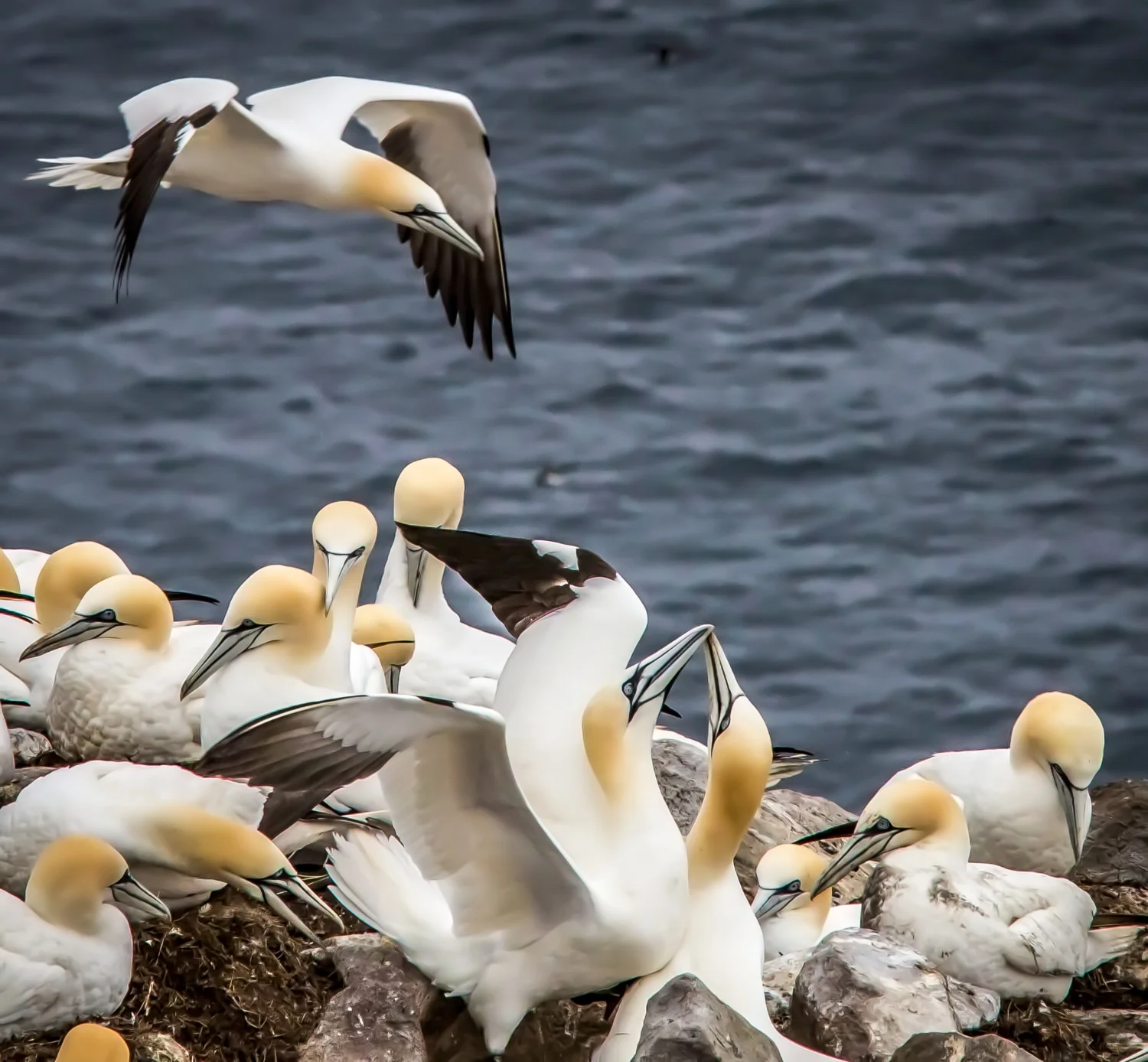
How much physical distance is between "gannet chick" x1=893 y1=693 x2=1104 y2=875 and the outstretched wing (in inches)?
104

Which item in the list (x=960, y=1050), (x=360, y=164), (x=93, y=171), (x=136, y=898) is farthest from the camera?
(x=360, y=164)

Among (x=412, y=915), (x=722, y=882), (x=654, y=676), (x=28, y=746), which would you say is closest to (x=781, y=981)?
(x=722, y=882)

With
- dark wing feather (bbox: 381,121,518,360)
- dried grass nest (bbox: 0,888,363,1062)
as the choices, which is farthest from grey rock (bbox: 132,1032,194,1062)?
dark wing feather (bbox: 381,121,518,360)

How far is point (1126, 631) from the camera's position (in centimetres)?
1293

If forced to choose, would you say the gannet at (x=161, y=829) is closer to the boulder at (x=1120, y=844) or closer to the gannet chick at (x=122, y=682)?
the gannet chick at (x=122, y=682)

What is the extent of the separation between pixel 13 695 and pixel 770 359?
A: 8299 millimetres

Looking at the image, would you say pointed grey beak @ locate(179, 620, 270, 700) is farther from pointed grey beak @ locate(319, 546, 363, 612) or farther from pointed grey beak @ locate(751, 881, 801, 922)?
pointed grey beak @ locate(751, 881, 801, 922)

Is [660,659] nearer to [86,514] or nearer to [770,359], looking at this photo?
[86,514]

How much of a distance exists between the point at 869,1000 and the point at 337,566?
2.65 metres

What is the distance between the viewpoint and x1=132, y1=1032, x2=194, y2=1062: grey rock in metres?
5.24

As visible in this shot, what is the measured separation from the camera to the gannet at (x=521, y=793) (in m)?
4.91

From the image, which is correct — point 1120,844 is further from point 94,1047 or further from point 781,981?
point 94,1047

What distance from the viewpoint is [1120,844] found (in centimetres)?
773

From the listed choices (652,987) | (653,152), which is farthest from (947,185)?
(652,987)
